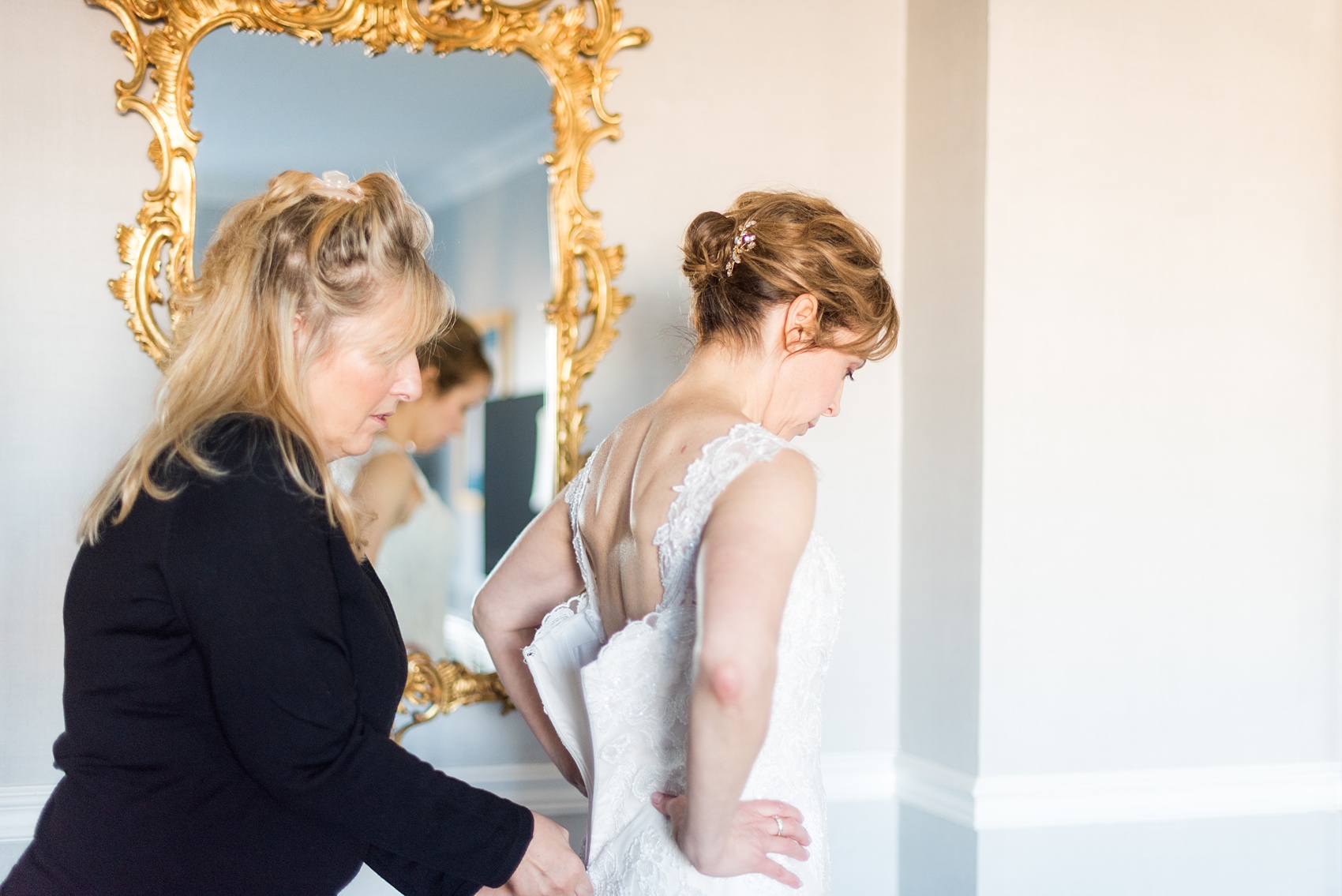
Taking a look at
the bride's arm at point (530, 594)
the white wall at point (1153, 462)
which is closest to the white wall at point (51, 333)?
the bride's arm at point (530, 594)

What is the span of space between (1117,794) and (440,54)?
7.37ft

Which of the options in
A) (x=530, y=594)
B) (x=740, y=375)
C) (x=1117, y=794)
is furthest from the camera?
(x=1117, y=794)

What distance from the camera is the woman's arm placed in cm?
246

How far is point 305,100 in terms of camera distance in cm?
247

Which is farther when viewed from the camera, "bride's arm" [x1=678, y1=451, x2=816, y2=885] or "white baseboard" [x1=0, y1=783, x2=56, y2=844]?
"white baseboard" [x1=0, y1=783, x2=56, y2=844]

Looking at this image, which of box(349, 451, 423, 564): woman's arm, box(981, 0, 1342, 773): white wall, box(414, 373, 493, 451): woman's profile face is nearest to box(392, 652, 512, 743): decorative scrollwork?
box(349, 451, 423, 564): woman's arm

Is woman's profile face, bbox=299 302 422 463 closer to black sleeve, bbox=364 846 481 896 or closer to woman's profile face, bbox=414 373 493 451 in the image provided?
black sleeve, bbox=364 846 481 896

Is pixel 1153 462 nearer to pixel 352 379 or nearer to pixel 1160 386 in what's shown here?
pixel 1160 386

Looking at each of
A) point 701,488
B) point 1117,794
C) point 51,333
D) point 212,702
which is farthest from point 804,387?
point 51,333

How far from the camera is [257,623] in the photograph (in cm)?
119

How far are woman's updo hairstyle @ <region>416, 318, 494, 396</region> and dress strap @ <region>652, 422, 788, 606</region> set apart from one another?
3.92 feet

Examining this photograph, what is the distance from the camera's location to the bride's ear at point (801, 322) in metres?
1.62

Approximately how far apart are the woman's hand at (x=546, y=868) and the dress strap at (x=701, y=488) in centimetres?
34

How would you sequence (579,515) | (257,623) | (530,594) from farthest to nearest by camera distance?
(530,594) → (579,515) → (257,623)
